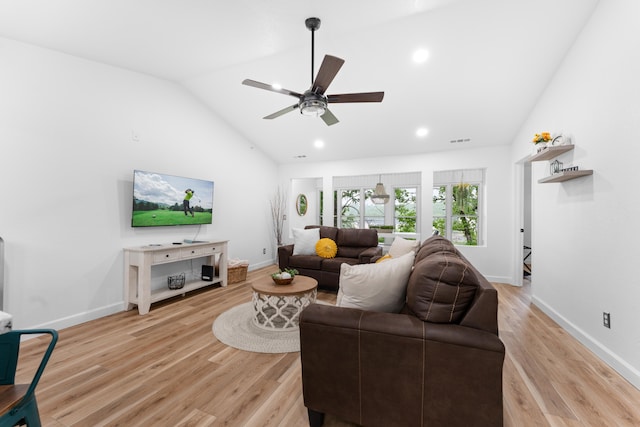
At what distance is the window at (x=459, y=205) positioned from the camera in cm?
538

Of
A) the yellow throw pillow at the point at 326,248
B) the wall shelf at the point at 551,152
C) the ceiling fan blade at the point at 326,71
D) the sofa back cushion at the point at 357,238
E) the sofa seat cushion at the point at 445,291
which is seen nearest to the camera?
the sofa seat cushion at the point at 445,291

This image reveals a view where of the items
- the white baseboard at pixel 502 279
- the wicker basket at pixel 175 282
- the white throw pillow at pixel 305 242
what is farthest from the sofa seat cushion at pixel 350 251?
the wicker basket at pixel 175 282

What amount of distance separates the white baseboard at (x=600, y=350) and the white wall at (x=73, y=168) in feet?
16.1

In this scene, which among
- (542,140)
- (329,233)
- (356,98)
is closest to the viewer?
(356,98)

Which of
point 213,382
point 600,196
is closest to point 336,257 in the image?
point 213,382

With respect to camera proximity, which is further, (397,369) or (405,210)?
(405,210)

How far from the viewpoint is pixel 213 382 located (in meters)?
2.00

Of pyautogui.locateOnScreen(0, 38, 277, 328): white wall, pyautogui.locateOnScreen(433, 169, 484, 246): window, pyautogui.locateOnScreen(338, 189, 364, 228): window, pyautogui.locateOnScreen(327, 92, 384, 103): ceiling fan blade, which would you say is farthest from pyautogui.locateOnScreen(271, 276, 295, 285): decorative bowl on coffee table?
pyautogui.locateOnScreen(338, 189, 364, 228): window

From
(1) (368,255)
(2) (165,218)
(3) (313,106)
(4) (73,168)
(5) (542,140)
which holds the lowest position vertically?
(1) (368,255)

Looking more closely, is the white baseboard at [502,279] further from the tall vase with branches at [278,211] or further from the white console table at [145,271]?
the white console table at [145,271]

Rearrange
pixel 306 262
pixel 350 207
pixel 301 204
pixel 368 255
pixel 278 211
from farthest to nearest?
pixel 301 204 → pixel 350 207 → pixel 278 211 → pixel 306 262 → pixel 368 255

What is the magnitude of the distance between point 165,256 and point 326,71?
2936 millimetres

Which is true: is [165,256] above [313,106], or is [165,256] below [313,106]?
below

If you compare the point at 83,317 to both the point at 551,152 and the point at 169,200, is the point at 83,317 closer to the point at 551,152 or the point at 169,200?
the point at 169,200
